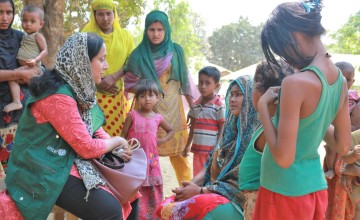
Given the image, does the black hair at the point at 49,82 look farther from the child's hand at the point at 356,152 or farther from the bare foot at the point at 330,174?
the bare foot at the point at 330,174

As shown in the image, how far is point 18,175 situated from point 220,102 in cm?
257

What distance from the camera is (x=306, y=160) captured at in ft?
6.88

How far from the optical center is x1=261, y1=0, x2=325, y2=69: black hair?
197 centimetres

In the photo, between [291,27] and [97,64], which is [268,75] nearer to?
Answer: [291,27]

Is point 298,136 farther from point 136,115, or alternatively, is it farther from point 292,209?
point 136,115

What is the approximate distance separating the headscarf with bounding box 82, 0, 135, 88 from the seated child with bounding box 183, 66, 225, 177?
87 centimetres

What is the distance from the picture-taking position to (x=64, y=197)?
2.60m

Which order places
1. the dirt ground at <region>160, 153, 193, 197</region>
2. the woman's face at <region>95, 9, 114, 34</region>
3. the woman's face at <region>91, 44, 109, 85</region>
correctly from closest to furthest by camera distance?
the woman's face at <region>91, 44, 109, 85</region> → the woman's face at <region>95, 9, 114, 34</region> → the dirt ground at <region>160, 153, 193, 197</region>

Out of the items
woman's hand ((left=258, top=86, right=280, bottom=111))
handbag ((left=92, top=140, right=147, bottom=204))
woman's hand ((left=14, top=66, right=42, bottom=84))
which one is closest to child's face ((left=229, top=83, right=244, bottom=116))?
handbag ((left=92, top=140, right=147, bottom=204))

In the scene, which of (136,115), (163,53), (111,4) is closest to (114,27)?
(111,4)

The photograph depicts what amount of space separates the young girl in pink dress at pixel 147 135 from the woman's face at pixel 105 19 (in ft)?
2.89

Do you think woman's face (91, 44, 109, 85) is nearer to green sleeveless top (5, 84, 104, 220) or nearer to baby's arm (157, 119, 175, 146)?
green sleeveless top (5, 84, 104, 220)

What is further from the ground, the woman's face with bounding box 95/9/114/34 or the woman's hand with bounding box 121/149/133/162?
the woman's face with bounding box 95/9/114/34

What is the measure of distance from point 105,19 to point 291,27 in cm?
302
